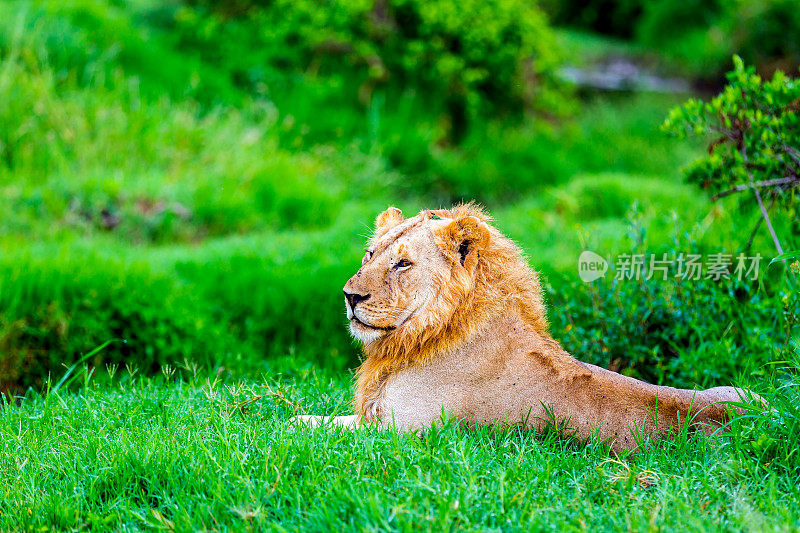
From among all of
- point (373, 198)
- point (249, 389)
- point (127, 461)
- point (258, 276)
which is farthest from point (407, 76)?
point (127, 461)

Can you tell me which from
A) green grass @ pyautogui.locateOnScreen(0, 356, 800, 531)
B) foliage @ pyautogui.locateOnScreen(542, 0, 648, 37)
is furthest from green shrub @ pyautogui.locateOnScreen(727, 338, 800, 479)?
foliage @ pyautogui.locateOnScreen(542, 0, 648, 37)

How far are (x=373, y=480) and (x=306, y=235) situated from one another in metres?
5.67

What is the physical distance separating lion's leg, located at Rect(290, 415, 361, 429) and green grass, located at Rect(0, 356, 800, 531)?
0.24 feet

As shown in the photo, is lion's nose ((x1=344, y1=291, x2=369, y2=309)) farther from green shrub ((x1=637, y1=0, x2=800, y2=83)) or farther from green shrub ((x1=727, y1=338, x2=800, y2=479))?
green shrub ((x1=637, y1=0, x2=800, y2=83))

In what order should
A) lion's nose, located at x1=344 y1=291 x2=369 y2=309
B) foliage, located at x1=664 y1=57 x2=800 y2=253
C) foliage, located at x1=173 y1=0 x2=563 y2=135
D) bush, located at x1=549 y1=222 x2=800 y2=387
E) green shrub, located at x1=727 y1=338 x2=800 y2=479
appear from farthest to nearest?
1. foliage, located at x1=173 y1=0 x2=563 y2=135
2. foliage, located at x1=664 y1=57 x2=800 y2=253
3. bush, located at x1=549 y1=222 x2=800 y2=387
4. lion's nose, located at x1=344 y1=291 x2=369 y2=309
5. green shrub, located at x1=727 y1=338 x2=800 y2=479

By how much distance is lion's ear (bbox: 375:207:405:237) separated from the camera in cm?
386

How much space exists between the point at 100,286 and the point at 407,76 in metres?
8.74

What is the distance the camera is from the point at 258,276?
22.8 feet

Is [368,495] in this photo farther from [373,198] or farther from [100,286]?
[373,198]

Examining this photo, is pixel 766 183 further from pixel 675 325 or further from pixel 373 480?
Answer: pixel 373 480

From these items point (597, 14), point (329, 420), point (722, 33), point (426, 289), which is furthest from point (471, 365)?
point (597, 14)

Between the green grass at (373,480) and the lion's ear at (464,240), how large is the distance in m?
0.74

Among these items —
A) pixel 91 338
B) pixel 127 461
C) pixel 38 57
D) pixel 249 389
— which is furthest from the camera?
pixel 38 57

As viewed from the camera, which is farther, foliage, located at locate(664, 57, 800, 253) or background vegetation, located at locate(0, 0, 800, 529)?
foliage, located at locate(664, 57, 800, 253)
